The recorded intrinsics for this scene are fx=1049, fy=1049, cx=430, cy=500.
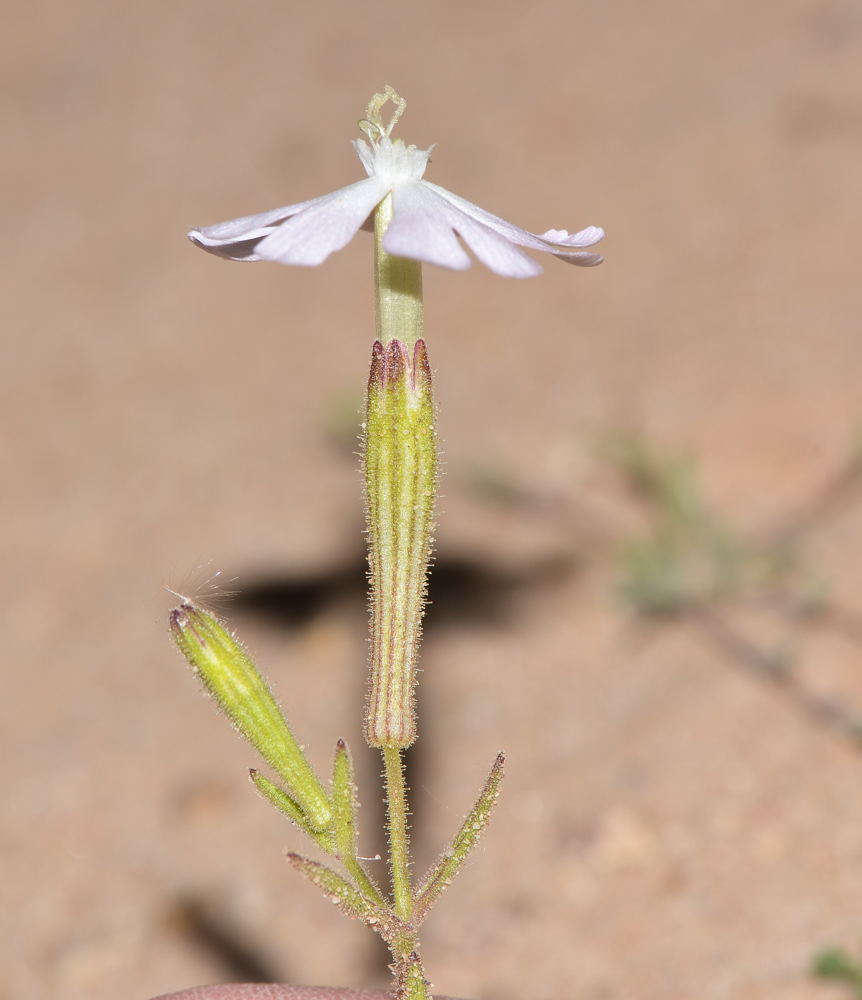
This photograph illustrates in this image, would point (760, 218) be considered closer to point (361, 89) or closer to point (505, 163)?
point (505, 163)

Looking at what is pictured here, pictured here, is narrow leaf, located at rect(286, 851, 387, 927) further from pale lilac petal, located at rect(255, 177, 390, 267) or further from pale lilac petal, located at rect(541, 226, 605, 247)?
pale lilac petal, located at rect(541, 226, 605, 247)

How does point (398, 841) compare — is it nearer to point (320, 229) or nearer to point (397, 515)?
point (397, 515)

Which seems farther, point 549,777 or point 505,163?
point 505,163

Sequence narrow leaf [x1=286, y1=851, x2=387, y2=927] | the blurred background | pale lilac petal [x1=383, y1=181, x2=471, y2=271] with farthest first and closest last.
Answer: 1. the blurred background
2. narrow leaf [x1=286, y1=851, x2=387, y2=927]
3. pale lilac petal [x1=383, y1=181, x2=471, y2=271]

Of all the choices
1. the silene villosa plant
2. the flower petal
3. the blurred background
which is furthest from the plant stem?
the flower petal

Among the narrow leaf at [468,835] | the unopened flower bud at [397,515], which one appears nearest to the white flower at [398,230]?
the unopened flower bud at [397,515]

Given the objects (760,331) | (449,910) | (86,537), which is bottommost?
(449,910)

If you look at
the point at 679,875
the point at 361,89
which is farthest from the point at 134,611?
the point at 361,89
